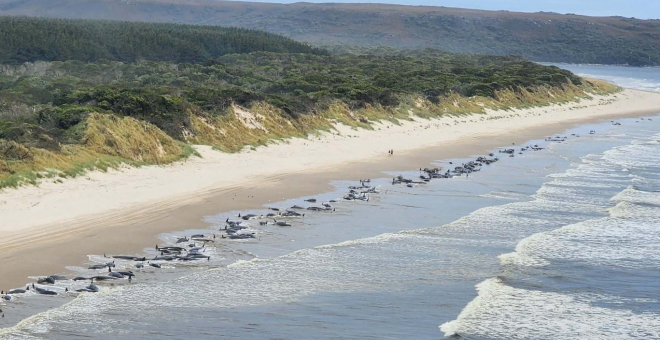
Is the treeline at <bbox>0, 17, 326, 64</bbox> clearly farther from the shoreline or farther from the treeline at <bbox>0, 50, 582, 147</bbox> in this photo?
the shoreline

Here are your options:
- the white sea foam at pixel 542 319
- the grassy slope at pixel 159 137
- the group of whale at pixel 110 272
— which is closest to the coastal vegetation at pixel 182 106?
the grassy slope at pixel 159 137

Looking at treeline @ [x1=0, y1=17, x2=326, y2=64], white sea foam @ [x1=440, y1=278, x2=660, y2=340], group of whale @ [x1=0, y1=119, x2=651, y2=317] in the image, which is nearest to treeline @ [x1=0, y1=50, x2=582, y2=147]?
treeline @ [x1=0, y1=17, x2=326, y2=64]

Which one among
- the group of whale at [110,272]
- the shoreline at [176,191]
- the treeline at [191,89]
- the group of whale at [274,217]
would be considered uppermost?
the treeline at [191,89]

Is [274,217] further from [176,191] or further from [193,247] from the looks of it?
[193,247]

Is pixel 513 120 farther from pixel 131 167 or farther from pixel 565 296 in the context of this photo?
pixel 565 296

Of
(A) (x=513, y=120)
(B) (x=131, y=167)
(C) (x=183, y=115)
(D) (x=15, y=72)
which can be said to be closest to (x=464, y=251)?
(B) (x=131, y=167)

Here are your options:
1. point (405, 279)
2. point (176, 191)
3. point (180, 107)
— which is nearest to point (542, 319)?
A: point (405, 279)

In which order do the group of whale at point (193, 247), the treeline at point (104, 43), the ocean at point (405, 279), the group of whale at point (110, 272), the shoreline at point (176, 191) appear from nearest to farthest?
the ocean at point (405, 279) → the group of whale at point (110, 272) → the group of whale at point (193, 247) → the shoreline at point (176, 191) → the treeline at point (104, 43)

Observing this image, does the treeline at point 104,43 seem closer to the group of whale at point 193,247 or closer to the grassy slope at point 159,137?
the grassy slope at point 159,137

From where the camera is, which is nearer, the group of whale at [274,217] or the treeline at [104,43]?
the group of whale at [274,217]
